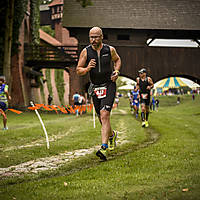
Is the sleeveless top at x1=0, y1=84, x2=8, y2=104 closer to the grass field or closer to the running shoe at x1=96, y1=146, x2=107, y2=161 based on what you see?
the grass field

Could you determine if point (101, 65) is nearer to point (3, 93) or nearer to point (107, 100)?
point (107, 100)

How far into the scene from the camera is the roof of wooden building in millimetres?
27562

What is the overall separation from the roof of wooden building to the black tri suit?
21.4 metres

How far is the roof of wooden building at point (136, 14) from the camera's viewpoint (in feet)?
90.4

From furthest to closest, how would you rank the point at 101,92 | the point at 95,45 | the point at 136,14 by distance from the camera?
1. the point at 136,14
2. the point at 101,92
3. the point at 95,45

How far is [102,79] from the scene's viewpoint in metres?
6.04

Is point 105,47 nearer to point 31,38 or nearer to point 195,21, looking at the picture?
point 195,21

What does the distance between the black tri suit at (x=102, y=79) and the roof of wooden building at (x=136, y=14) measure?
21369mm

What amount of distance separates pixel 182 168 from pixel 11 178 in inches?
99.8

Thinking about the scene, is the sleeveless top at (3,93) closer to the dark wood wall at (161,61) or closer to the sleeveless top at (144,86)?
the sleeveless top at (144,86)

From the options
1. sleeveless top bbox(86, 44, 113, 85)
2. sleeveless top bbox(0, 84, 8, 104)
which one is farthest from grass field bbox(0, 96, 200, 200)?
sleeveless top bbox(0, 84, 8, 104)

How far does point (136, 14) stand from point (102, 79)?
24.7 metres

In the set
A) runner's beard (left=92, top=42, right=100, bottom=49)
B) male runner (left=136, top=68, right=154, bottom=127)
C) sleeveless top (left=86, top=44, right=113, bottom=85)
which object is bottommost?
male runner (left=136, top=68, right=154, bottom=127)

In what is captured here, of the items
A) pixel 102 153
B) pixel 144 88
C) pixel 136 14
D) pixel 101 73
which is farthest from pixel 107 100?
pixel 136 14
